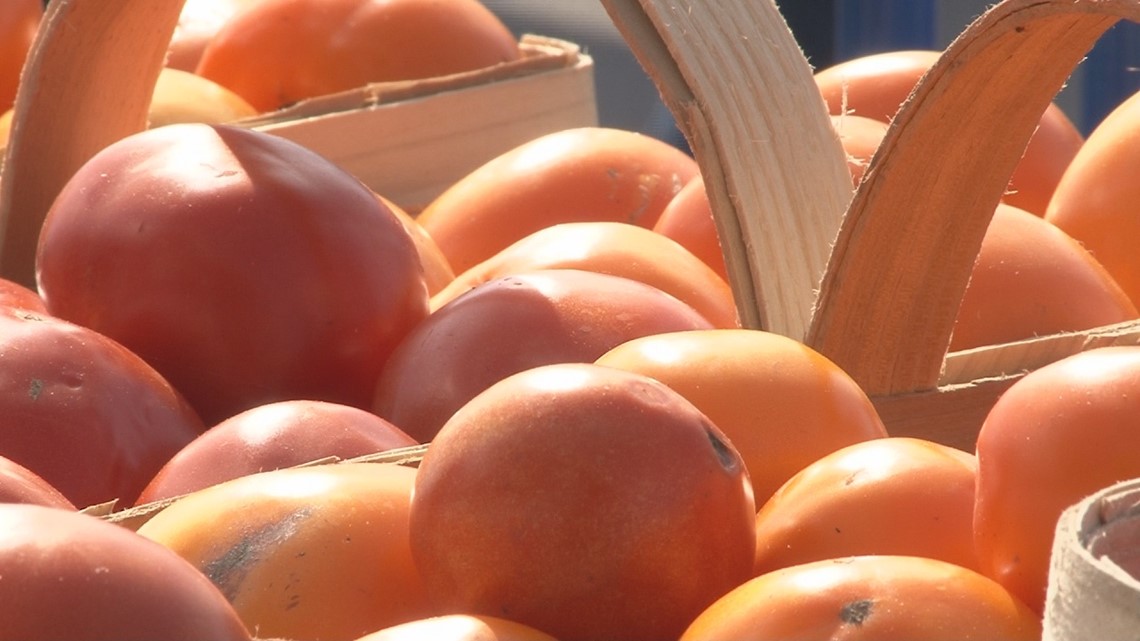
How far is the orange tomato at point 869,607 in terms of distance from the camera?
1.59 ft

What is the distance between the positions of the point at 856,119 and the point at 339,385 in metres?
0.51

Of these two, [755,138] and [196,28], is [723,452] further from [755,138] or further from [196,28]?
[196,28]

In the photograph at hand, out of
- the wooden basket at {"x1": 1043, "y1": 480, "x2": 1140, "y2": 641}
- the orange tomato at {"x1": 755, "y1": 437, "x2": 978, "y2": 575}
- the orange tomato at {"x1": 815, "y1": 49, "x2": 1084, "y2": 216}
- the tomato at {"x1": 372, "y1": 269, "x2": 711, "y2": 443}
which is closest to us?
the wooden basket at {"x1": 1043, "y1": 480, "x2": 1140, "y2": 641}

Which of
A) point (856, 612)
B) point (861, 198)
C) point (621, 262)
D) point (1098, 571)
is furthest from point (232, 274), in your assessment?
point (1098, 571)

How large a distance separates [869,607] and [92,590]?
0.79 feet

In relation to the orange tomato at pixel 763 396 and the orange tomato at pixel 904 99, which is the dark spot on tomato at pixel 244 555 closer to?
the orange tomato at pixel 763 396

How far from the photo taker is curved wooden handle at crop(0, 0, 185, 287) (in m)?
1.08

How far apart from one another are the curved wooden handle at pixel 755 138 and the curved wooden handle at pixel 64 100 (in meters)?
0.40

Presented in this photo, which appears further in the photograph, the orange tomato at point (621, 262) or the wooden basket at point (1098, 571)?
the orange tomato at point (621, 262)

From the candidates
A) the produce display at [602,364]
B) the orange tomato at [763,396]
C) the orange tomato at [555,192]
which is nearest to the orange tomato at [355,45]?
the produce display at [602,364]

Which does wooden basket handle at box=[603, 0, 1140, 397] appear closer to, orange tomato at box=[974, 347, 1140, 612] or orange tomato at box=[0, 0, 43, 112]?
orange tomato at box=[974, 347, 1140, 612]

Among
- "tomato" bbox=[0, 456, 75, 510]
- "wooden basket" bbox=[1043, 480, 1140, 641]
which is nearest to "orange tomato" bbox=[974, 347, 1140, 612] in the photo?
"wooden basket" bbox=[1043, 480, 1140, 641]

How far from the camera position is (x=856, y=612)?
0.49 meters

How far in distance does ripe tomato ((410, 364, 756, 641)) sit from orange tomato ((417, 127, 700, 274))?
1.93ft
